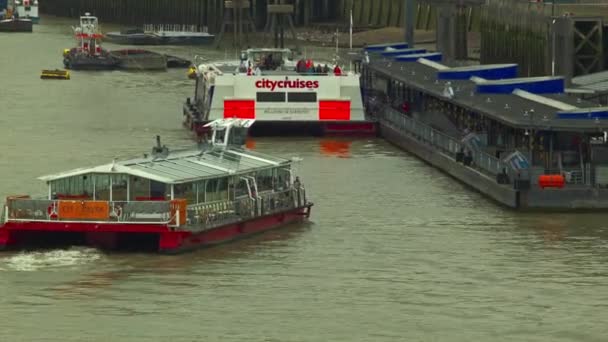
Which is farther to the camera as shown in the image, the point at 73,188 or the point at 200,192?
the point at 200,192

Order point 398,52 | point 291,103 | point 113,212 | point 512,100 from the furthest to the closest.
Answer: point 398,52
point 291,103
point 512,100
point 113,212

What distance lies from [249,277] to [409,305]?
3780mm

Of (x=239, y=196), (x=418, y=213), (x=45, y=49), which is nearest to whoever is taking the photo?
(x=239, y=196)

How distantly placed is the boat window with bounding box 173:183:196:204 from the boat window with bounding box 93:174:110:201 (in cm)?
130

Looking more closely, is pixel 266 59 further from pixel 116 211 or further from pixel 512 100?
pixel 116 211

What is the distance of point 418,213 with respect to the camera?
49156 millimetres

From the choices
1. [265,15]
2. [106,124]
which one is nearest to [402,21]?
[265,15]

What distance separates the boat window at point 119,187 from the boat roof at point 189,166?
0.15 meters

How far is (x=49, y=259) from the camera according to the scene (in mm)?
41219

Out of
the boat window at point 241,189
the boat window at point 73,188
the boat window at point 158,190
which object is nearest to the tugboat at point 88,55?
the boat window at point 241,189

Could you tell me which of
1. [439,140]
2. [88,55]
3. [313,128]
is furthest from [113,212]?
[88,55]

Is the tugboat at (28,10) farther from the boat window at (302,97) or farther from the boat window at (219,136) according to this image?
the boat window at (219,136)

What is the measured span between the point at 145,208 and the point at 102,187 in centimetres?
131

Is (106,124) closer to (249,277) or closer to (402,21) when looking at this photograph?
(249,277)
